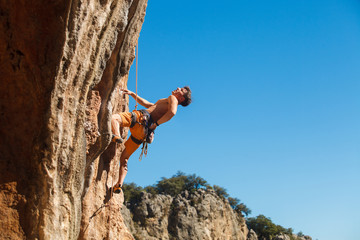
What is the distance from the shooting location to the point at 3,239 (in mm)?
Result: 4176

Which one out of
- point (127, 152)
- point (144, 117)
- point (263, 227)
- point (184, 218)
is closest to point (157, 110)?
point (144, 117)

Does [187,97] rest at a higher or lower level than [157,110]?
higher

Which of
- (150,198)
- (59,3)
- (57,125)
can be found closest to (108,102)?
(57,125)

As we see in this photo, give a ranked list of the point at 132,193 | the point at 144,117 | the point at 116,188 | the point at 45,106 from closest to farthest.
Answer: the point at 45,106 < the point at 116,188 < the point at 144,117 < the point at 132,193

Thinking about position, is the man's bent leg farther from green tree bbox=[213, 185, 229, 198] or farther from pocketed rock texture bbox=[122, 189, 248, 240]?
green tree bbox=[213, 185, 229, 198]

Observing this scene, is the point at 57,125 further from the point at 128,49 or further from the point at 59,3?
the point at 128,49

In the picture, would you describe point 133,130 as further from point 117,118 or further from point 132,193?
point 132,193

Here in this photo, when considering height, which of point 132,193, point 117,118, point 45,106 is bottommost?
point 45,106

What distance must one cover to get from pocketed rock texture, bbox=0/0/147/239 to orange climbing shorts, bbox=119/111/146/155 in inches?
70.6

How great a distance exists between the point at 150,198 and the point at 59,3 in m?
44.2

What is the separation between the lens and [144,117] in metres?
7.07

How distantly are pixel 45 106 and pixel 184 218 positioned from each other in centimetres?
4434

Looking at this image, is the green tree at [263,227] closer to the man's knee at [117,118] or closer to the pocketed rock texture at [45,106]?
the man's knee at [117,118]

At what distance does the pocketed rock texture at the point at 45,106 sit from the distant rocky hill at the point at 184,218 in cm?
3442
